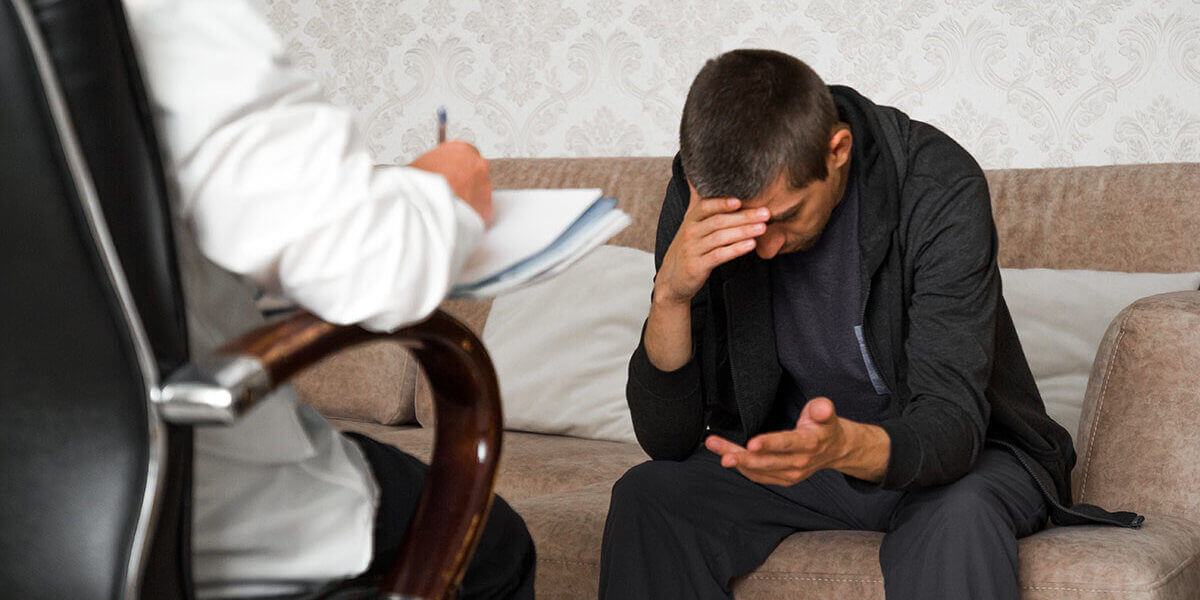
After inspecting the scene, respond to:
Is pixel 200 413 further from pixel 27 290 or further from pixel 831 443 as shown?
pixel 831 443

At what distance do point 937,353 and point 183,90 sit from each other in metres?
1.07

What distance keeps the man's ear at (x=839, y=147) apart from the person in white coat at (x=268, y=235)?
0.76m

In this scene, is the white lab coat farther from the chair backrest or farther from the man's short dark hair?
the man's short dark hair

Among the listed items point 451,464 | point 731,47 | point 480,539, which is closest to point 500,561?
point 480,539

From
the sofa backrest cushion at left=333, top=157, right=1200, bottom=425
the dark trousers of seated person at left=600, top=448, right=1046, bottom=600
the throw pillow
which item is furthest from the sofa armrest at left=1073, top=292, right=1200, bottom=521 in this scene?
the throw pillow

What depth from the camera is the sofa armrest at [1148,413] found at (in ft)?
5.03

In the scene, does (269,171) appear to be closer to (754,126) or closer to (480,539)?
(480,539)

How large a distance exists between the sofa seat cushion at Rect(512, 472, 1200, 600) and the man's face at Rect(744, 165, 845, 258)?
409 millimetres

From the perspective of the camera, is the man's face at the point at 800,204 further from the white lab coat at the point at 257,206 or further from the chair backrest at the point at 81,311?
the chair backrest at the point at 81,311

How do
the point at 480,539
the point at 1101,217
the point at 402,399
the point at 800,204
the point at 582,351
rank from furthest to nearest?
the point at 402,399
the point at 582,351
the point at 1101,217
the point at 800,204
the point at 480,539

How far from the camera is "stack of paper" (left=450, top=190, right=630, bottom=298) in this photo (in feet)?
2.98

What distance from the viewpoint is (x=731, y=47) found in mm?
2785

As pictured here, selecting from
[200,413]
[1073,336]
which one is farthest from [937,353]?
[200,413]

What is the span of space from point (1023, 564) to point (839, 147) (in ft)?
1.93
